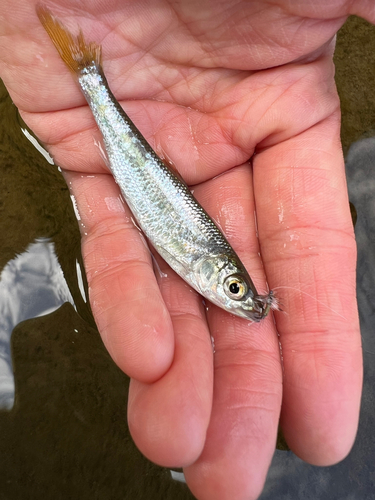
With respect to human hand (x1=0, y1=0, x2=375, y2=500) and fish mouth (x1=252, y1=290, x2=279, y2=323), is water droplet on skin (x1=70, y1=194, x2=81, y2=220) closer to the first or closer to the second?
human hand (x1=0, y1=0, x2=375, y2=500)

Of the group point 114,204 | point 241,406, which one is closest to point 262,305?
point 241,406

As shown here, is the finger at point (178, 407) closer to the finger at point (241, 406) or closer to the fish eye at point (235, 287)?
the finger at point (241, 406)

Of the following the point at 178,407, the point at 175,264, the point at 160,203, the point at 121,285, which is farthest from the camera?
the point at 160,203

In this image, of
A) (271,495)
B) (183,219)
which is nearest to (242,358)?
(183,219)

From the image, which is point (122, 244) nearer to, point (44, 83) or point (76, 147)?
point (76, 147)

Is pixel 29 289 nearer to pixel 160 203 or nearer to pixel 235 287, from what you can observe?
pixel 160 203
